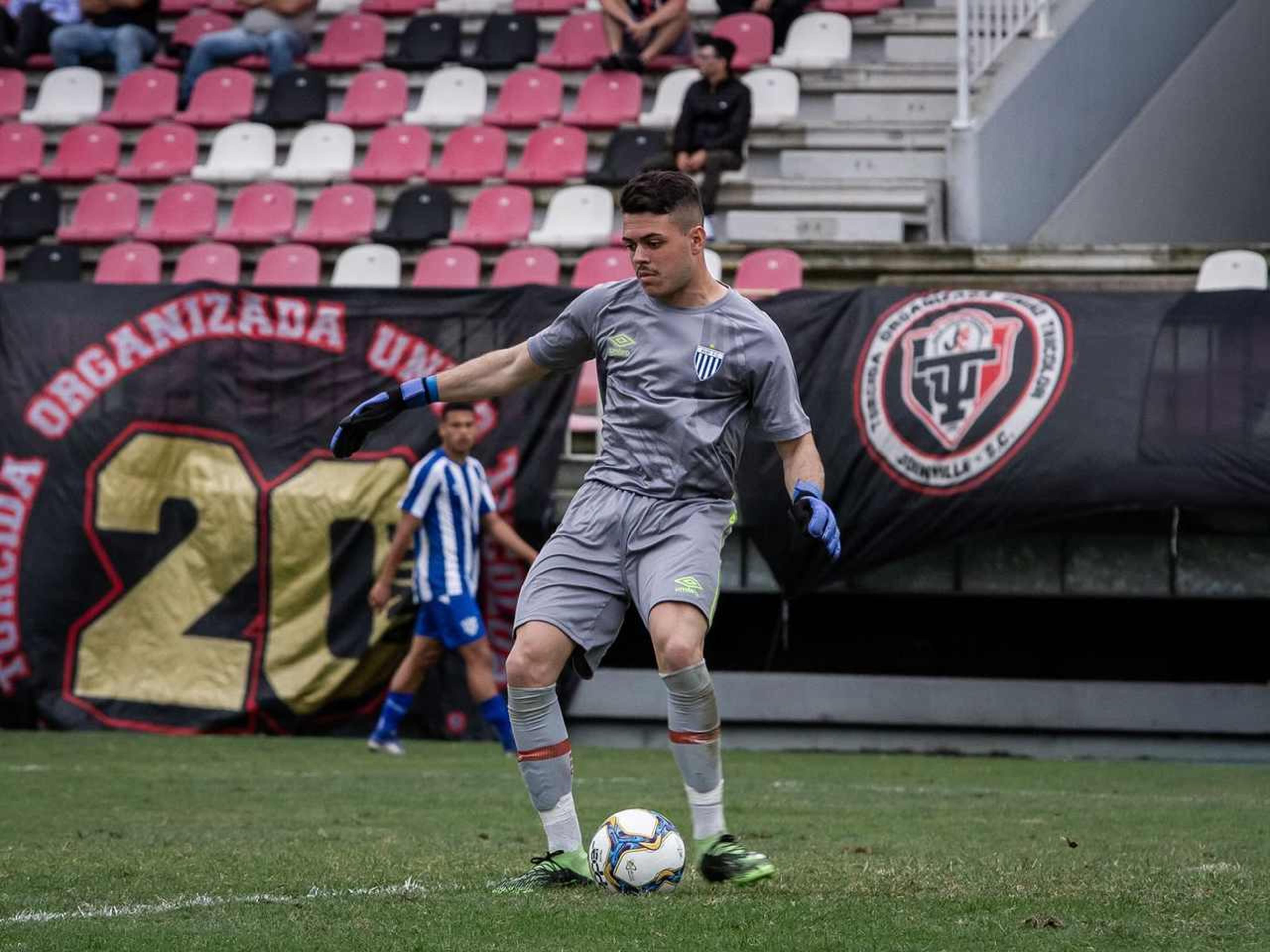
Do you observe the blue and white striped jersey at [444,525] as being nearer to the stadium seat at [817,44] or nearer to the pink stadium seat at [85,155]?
the stadium seat at [817,44]

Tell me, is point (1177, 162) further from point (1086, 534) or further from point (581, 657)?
point (581, 657)

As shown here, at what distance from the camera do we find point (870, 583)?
11.9m

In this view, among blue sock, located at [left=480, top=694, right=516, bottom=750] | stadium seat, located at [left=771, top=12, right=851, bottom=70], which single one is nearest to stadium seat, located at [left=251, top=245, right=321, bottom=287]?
stadium seat, located at [left=771, top=12, right=851, bottom=70]

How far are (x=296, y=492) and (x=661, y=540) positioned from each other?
7321 mm

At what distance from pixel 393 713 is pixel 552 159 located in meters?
7.38

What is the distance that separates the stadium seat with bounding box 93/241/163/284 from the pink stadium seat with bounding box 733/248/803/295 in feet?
18.0

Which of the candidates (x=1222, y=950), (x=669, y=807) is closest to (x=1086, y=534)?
(x=669, y=807)

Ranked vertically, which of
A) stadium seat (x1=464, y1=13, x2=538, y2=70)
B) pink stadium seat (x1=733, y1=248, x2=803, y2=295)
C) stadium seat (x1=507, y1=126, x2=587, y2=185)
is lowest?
pink stadium seat (x1=733, y1=248, x2=803, y2=295)

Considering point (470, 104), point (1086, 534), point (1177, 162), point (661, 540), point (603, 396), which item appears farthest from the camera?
point (470, 104)

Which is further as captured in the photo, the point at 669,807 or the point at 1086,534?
the point at 1086,534

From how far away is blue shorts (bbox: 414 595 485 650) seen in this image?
37.1 ft

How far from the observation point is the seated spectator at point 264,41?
64.3 ft

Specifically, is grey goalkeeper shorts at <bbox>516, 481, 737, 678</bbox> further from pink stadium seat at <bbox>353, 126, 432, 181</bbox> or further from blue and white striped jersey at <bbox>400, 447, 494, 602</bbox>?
pink stadium seat at <bbox>353, 126, 432, 181</bbox>

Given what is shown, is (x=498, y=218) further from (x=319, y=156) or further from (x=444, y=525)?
(x=444, y=525)
